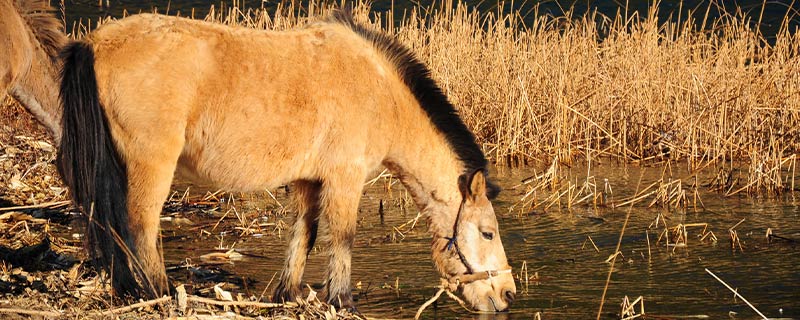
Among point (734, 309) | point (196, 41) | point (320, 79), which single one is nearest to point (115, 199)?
point (196, 41)

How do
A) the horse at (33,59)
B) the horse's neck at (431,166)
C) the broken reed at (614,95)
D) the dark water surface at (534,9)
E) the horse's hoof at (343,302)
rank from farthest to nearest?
the dark water surface at (534,9) → the broken reed at (614,95) → the horse at (33,59) → the horse's neck at (431,166) → the horse's hoof at (343,302)

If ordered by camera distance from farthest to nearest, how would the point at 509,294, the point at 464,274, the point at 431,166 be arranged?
1. the point at 431,166
2. the point at 464,274
3. the point at 509,294

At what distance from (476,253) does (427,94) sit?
103cm

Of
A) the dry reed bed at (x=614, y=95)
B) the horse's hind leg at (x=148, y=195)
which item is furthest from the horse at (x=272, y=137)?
the dry reed bed at (x=614, y=95)

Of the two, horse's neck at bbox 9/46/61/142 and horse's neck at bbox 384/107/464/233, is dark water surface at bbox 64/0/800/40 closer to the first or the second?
horse's neck at bbox 9/46/61/142

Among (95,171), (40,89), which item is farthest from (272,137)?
(40,89)

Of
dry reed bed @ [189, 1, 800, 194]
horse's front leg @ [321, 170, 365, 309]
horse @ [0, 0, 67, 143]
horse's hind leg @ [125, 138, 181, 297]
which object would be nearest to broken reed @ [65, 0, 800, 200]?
dry reed bed @ [189, 1, 800, 194]

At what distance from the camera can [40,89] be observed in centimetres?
736

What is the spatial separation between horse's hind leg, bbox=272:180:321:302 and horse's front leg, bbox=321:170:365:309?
0.18m

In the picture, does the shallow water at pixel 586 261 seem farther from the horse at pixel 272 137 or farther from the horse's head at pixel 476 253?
the horse at pixel 272 137

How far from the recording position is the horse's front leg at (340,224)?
6.08 metres

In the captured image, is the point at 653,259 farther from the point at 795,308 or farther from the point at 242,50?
the point at 242,50

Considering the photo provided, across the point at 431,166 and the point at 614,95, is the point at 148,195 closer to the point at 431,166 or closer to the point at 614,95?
the point at 431,166

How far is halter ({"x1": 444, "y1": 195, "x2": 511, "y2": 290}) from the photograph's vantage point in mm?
6301
